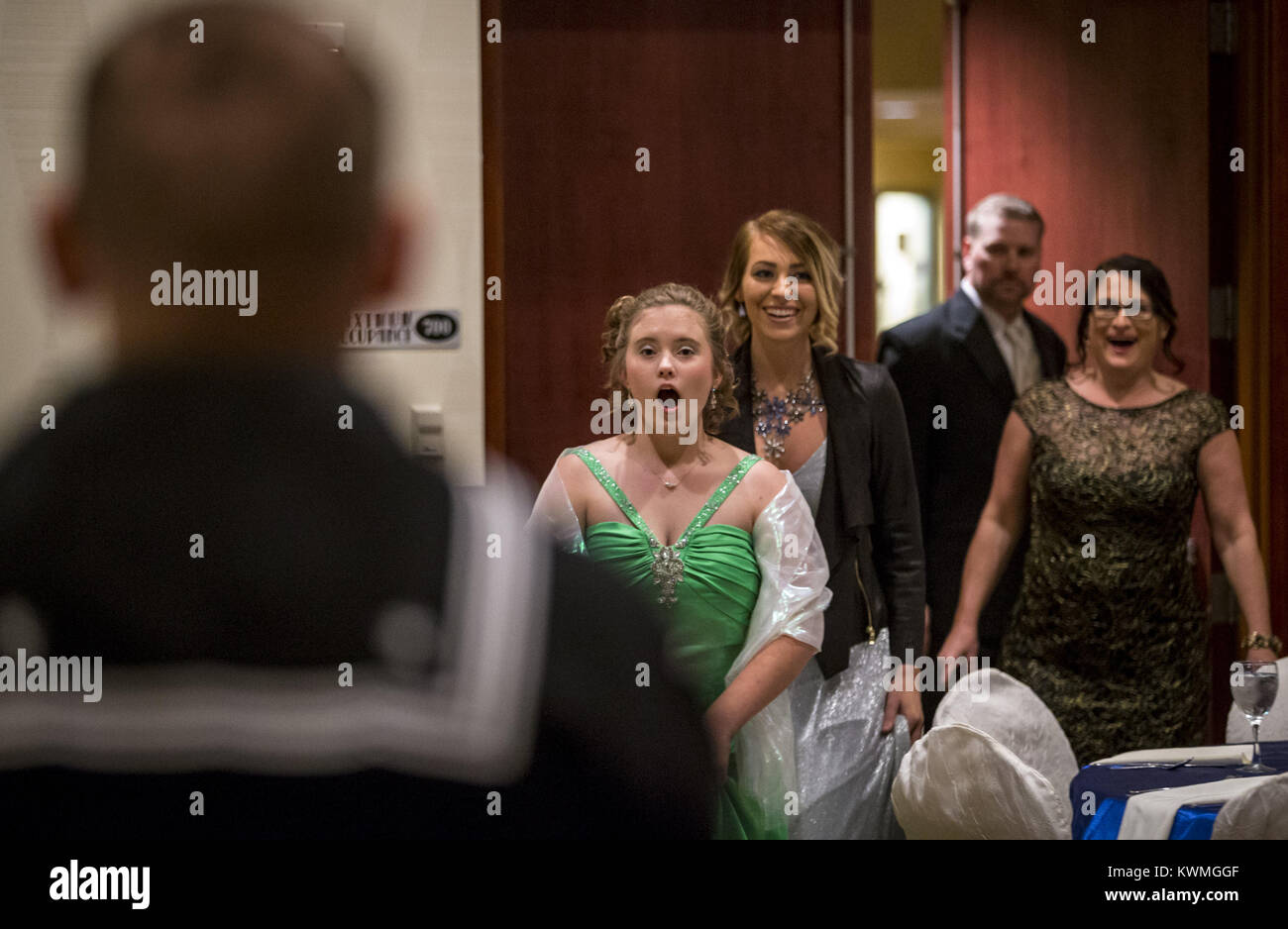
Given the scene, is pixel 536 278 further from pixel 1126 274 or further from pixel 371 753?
pixel 371 753

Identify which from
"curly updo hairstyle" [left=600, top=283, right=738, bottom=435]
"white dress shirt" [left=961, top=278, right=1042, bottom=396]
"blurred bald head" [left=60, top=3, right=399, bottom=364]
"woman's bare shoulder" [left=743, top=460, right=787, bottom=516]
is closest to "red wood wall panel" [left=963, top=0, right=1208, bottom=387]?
"white dress shirt" [left=961, top=278, right=1042, bottom=396]

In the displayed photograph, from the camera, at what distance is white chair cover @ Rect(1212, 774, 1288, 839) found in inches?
65.0

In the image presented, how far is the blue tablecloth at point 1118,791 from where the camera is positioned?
1.74 meters

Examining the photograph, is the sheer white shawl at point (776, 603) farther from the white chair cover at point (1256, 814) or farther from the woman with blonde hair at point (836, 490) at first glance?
the white chair cover at point (1256, 814)

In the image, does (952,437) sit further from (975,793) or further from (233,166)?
(233,166)

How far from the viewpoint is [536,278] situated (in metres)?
3.17

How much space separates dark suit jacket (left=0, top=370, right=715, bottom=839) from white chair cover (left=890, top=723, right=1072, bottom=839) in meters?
1.54

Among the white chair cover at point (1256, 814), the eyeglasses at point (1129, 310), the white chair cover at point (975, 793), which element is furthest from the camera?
the eyeglasses at point (1129, 310)

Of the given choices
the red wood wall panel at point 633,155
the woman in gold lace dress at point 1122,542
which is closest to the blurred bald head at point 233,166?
the woman in gold lace dress at point 1122,542

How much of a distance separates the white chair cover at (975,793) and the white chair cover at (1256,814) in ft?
0.74

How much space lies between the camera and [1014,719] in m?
2.33

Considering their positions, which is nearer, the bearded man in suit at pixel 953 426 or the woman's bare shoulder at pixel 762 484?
the woman's bare shoulder at pixel 762 484

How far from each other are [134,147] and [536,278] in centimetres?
275
